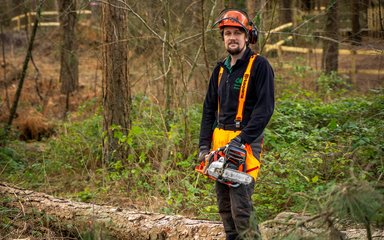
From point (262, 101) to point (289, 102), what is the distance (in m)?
5.50

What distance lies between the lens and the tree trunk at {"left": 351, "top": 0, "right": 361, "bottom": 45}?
30.5 ft

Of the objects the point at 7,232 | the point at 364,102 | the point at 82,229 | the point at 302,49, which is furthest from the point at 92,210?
the point at 302,49

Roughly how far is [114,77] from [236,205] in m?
4.57

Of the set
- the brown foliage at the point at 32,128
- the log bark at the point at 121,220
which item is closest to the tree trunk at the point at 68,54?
the brown foliage at the point at 32,128

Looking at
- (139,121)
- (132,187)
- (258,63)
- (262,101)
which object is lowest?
(132,187)

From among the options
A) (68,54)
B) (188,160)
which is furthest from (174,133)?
(68,54)

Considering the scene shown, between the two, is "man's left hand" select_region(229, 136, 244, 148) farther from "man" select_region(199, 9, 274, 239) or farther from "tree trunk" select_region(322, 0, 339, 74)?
"tree trunk" select_region(322, 0, 339, 74)

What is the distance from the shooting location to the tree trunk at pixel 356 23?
9.28 meters

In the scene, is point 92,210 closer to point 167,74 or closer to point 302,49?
point 167,74

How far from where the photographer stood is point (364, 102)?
32.7 feet

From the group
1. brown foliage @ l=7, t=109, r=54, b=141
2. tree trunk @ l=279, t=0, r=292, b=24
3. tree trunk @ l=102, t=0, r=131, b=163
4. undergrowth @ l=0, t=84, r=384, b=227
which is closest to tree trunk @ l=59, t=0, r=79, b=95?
brown foliage @ l=7, t=109, r=54, b=141

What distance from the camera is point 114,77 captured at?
8922 mm

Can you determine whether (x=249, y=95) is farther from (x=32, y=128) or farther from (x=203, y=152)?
(x=32, y=128)

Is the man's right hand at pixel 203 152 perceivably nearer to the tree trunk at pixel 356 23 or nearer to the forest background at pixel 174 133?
the forest background at pixel 174 133
